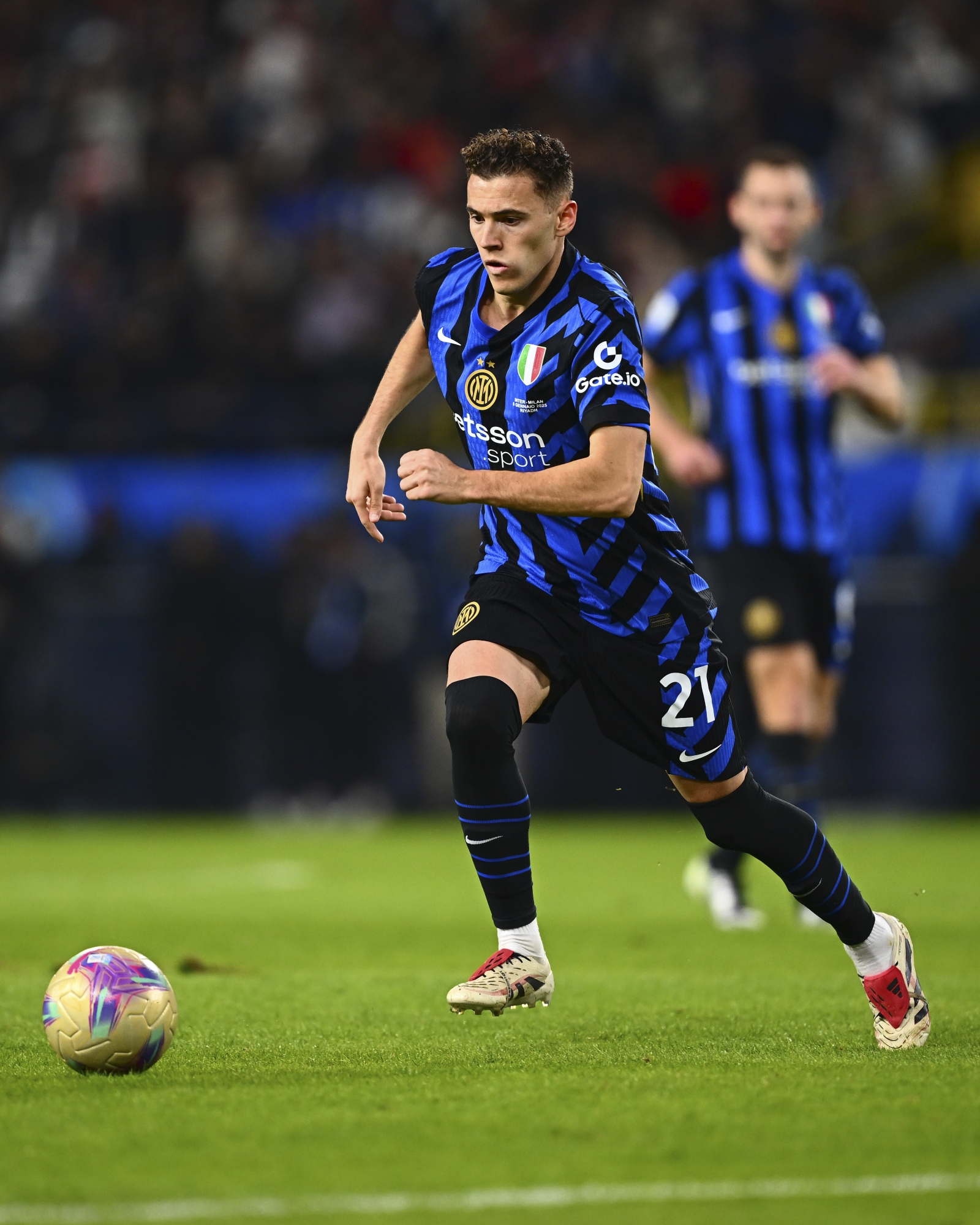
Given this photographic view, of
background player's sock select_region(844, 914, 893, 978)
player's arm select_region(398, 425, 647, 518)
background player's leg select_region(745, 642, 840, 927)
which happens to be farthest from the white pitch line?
background player's leg select_region(745, 642, 840, 927)

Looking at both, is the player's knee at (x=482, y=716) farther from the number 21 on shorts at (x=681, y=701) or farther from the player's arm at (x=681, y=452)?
the player's arm at (x=681, y=452)

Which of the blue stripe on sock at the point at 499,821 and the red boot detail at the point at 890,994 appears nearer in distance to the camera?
the red boot detail at the point at 890,994

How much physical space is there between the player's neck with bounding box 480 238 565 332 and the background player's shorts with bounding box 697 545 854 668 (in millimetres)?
2935

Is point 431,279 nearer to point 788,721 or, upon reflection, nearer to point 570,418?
point 570,418

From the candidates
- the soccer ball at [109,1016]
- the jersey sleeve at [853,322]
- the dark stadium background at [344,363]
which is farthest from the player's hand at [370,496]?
the dark stadium background at [344,363]

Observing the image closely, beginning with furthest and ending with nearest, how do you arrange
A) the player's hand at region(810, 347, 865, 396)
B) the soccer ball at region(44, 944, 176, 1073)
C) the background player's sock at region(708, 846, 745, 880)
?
the background player's sock at region(708, 846, 745, 880) < the player's hand at region(810, 347, 865, 396) < the soccer ball at region(44, 944, 176, 1073)

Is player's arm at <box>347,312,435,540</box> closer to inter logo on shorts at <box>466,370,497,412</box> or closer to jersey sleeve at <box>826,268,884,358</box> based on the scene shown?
inter logo on shorts at <box>466,370,497,412</box>

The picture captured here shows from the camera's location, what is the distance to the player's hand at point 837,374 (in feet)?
22.0

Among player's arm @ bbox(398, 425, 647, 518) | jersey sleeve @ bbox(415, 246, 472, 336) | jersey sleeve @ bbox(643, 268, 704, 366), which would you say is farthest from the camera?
jersey sleeve @ bbox(643, 268, 704, 366)

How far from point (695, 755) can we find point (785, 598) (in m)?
2.94

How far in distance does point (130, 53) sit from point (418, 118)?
335 centimetres

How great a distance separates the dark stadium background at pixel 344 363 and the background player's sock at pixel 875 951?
857 cm

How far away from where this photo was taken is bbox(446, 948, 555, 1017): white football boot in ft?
13.7

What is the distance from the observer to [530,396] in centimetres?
432
